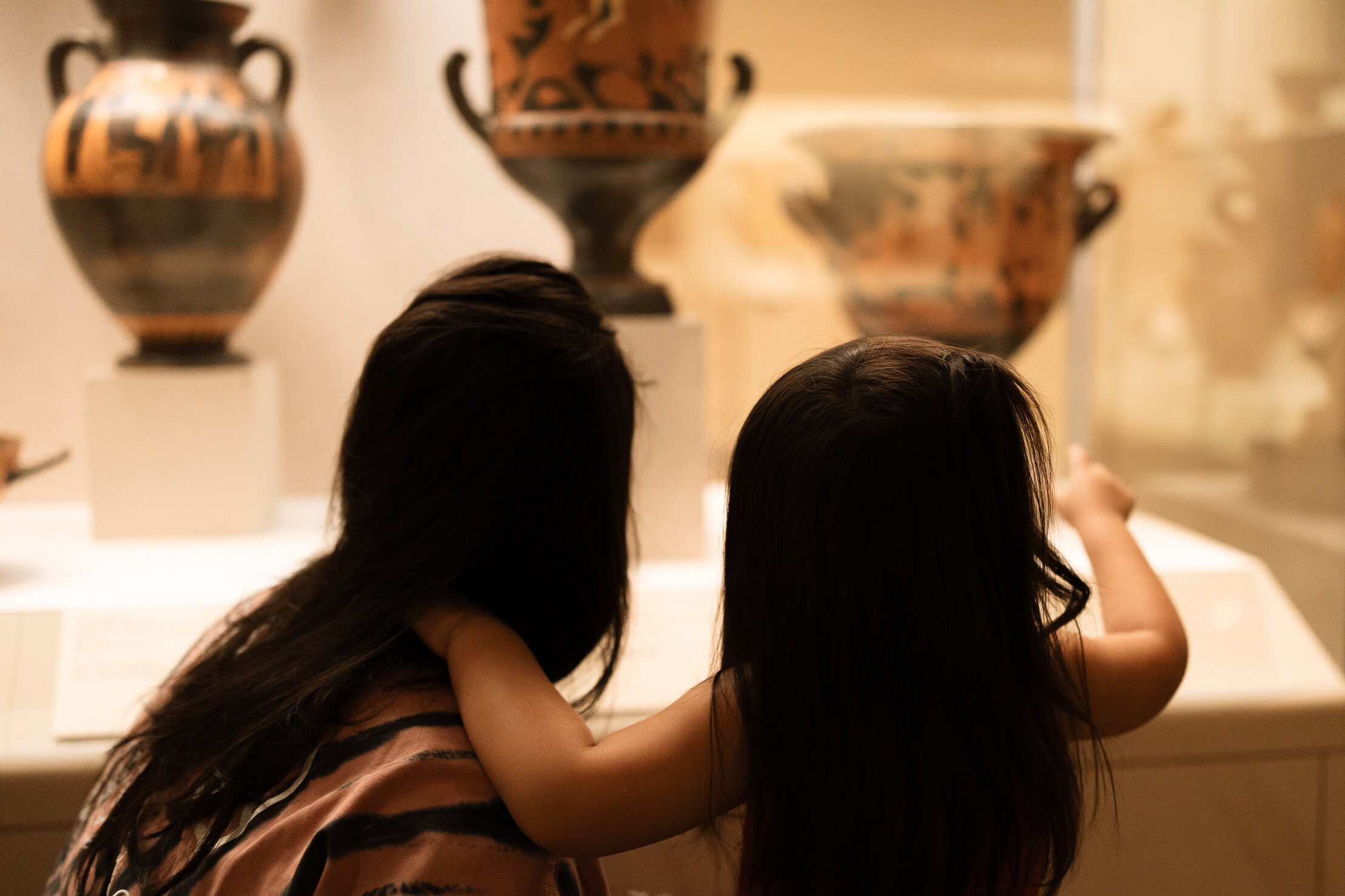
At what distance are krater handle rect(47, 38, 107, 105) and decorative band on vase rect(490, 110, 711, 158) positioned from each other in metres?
0.38

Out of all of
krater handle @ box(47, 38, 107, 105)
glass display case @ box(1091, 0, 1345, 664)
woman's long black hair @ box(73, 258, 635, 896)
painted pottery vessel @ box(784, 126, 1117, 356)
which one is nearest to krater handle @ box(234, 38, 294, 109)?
krater handle @ box(47, 38, 107, 105)

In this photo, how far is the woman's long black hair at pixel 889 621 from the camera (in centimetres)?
47

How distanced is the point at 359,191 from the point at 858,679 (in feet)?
3.39

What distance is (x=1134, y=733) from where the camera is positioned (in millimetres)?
830

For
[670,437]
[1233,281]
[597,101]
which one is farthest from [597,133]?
[1233,281]

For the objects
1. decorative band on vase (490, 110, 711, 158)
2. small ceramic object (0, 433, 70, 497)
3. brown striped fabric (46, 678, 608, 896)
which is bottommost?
brown striped fabric (46, 678, 608, 896)

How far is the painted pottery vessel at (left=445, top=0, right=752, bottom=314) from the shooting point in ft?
3.23

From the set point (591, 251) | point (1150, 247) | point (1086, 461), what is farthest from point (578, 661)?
point (1150, 247)

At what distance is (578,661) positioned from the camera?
0.59m

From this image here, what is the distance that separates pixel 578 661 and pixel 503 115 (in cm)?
60

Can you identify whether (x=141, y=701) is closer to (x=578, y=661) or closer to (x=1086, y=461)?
(x=578, y=661)

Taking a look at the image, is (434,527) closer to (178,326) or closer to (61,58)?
(178,326)

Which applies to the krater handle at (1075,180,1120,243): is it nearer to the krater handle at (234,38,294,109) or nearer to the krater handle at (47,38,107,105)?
the krater handle at (234,38,294,109)

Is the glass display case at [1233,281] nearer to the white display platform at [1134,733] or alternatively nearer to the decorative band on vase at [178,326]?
the white display platform at [1134,733]
